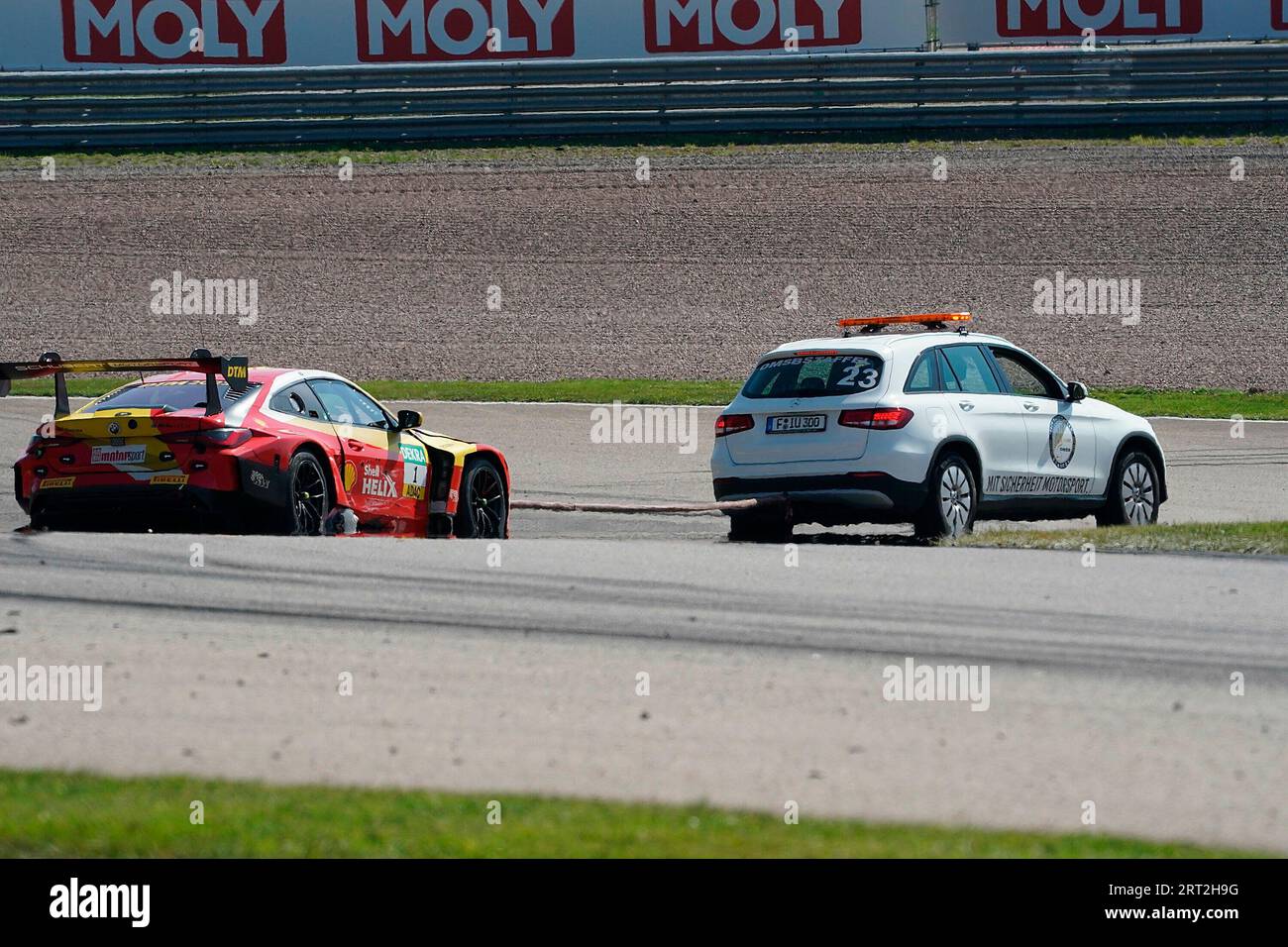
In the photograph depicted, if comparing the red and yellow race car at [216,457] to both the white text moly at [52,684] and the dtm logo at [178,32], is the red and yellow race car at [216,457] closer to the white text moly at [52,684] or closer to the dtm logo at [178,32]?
the white text moly at [52,684]

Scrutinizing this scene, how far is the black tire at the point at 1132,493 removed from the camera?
14.2 meters

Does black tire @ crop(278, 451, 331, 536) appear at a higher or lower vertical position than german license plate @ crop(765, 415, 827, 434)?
lower

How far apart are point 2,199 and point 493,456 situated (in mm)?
20913

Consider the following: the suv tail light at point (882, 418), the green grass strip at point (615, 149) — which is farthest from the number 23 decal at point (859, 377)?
the green grass strip at point (615, 149)

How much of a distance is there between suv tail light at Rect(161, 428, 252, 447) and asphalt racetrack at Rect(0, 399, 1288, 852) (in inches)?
26.3

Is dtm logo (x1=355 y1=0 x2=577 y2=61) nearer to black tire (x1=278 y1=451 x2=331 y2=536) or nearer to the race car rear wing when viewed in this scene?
the race car rear wing

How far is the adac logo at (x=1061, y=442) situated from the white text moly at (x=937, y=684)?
20.2 ft

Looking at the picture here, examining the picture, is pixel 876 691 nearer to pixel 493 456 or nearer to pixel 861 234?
pixel 493 456

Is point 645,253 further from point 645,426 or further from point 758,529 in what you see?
point 758,529

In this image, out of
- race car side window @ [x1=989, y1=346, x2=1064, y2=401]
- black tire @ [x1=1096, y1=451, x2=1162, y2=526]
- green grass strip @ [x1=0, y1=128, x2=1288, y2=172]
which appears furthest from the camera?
green grass strip @ [x1=0, y1=128, x2=1288, y2=172]

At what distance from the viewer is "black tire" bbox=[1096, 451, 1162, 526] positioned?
46.5ft
